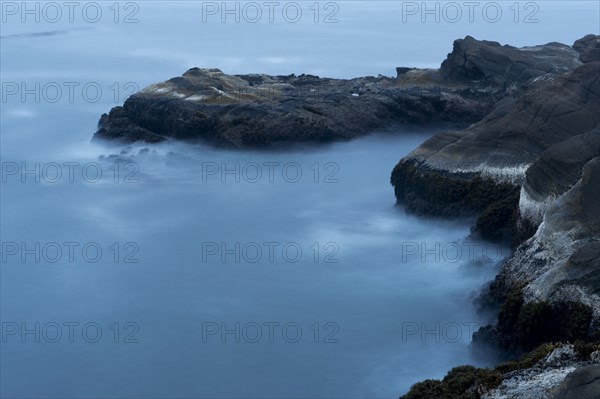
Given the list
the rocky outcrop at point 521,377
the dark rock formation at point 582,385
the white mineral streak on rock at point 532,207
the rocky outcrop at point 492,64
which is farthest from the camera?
the rocky outcrop at point 492,64

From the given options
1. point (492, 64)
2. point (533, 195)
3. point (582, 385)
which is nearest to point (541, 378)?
point (582, 385)

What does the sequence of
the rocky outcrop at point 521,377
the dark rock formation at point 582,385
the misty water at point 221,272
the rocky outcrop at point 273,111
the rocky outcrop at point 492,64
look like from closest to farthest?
the dark rock formation at point 582,385 → the rocky outcrop at point 521,377 → the misty water at point 221,272 → the rocky outcrop at point 273,111 → the rocky outcrop at point 492,64

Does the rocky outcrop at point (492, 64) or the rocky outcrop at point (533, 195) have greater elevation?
the rocky outcrop at point (492, 64)

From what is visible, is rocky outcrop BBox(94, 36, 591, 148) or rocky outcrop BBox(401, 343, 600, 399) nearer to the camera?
rocky outcrop BBox(401, 343, 600, 399)

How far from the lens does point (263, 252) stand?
35.5 meters

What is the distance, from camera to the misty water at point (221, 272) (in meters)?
26.1

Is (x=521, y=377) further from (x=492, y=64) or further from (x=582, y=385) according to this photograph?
(x=492, y=64)

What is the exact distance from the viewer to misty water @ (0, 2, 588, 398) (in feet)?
85.7

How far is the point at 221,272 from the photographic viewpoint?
33406 mm

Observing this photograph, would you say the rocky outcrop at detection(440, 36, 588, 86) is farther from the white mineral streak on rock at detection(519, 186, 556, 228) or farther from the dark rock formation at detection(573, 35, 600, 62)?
the white mineral streak on rock at detection(519, 186, 556, 228)

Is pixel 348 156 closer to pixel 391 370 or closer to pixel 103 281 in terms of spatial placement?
pixel 103 281

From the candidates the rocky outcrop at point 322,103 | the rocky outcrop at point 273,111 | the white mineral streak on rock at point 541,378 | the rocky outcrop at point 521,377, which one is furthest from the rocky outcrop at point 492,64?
the white mineral streak on rock at point 541,378

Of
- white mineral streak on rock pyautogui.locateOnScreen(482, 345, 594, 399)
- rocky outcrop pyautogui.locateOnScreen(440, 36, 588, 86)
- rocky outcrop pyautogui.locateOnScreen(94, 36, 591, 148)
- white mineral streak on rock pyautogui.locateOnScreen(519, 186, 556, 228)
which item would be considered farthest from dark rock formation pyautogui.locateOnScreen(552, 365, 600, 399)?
rocky outcrop pyautogui.locateOnScreen(440, 36, 588, 86)

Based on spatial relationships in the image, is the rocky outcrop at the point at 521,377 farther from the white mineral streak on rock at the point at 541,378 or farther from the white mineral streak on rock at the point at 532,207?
the white mineral streak on rock at the point at 532,207
